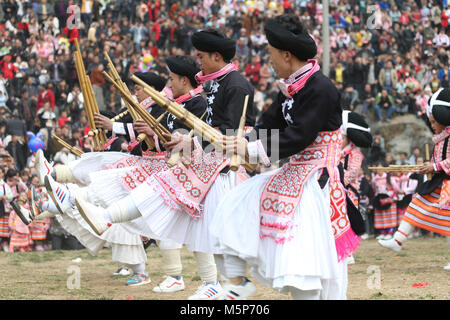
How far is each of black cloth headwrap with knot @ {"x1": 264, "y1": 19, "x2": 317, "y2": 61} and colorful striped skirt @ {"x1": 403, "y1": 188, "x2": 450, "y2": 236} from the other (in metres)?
4.30

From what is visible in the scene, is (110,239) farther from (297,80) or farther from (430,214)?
(297,80)

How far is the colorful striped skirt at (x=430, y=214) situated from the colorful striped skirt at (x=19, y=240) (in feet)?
23.9

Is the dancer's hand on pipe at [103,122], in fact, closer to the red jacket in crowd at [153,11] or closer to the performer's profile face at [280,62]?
the performer's profile face at [280,62]

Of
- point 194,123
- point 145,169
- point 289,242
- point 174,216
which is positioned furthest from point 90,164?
point 289,242

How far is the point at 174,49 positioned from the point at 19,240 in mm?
9863

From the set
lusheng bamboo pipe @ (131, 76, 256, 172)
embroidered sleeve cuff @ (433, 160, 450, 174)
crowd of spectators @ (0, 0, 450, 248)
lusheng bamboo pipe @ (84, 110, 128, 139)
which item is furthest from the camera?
crowd of spectators @ (0, 0, 450, 248)

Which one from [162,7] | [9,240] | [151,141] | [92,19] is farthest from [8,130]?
[151,141]

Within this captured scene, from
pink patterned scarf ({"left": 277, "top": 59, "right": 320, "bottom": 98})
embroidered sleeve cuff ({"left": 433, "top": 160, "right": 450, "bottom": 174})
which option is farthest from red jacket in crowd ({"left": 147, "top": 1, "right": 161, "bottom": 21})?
pink patterned scarf ({"left": 277, "top": 59, "right": 320, "bottom": 98})

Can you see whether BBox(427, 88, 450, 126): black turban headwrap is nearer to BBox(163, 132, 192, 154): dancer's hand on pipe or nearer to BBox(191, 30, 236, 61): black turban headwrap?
BBox(191, 30, 236, 61): black turban headwrap

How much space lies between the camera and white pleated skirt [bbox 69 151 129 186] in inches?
331

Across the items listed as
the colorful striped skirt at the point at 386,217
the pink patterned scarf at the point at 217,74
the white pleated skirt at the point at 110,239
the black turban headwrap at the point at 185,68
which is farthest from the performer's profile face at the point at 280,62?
the colorful striped skirt at the point at 386,217

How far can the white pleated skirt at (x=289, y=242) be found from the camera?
4.84 m

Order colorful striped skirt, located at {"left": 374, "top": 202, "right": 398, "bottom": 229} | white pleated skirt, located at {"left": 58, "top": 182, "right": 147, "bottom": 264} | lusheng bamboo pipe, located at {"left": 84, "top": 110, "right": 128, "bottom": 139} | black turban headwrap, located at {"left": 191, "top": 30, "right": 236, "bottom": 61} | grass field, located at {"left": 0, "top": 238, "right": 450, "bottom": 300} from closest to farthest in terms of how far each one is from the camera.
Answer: black turban headwrap, located at {"left": 191, "top": 30, "right": 236, "bottom": 61} < grass field, located at {"left": 0, "top": 238, "right": 450, "bottom": 300} < lusheng bamboo pipe, located at {"left": 84, "top": 110, "right": 128, "bottom": 139} < white pleated skirt, located at {"left": 58, "top": 182, "right": 147, "bottom": 264} < colorful striped skirt, located at {"left": 374, "top": 202, "right": 398, "bottom": 229}

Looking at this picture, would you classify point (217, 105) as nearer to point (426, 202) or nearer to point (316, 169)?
point (316, 169)
